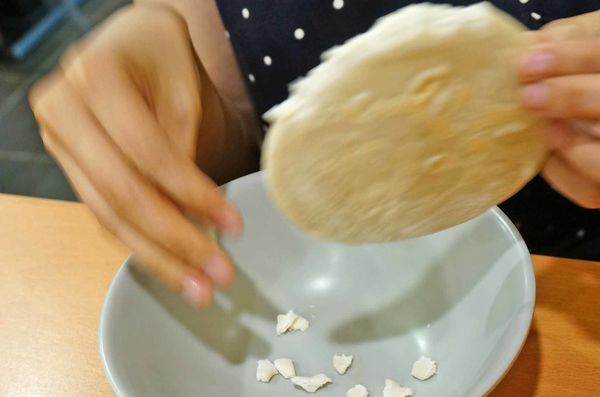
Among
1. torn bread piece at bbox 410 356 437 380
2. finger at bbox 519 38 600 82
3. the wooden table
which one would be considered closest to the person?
finger at bbox 519 38 600 82

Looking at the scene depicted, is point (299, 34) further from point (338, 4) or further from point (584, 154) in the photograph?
point (584, 154)

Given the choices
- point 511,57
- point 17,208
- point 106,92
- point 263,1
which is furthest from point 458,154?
point 17,208

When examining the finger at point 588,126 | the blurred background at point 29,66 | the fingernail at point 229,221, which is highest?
the finger at point 588,126

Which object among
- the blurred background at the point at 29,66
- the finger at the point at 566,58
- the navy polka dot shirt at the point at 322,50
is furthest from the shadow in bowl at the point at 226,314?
the blurred background at the point at 29,66

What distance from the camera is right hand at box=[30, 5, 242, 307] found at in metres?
0.53

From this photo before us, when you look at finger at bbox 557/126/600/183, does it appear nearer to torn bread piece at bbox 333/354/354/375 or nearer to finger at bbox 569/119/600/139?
finger at bbox 569/119/600/139

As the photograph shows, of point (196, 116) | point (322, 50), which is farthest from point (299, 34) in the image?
point (196, 116)

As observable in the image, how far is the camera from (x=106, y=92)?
0.57 meters

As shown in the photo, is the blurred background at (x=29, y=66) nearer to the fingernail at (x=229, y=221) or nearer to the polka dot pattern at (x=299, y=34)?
the polka dot pattern at (x=299, y=34)

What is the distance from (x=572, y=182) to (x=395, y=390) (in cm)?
26

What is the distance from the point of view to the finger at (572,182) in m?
0.52

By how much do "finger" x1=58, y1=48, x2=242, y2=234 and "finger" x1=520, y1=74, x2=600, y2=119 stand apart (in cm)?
25

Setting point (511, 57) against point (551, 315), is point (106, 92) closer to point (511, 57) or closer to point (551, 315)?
point (511, 57)

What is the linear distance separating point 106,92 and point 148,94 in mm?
67
